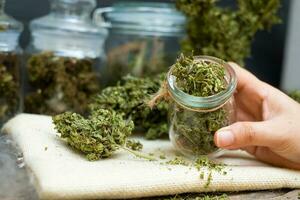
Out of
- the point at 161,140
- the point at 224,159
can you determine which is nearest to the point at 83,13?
the point at 161,140

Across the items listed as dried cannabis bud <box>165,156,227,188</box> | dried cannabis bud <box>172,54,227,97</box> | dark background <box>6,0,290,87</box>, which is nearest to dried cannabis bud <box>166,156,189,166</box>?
dried cannabis bud <box>165,156,227,188</box>

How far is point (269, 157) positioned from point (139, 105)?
27 cm

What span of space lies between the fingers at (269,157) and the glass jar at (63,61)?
0.40 meters

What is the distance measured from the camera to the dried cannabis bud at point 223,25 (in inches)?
44.9

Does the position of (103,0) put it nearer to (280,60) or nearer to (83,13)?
(83,13)

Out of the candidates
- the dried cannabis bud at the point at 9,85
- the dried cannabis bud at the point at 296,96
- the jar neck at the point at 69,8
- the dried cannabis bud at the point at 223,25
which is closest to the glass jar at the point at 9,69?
the dried cannabis bud at the point at 9,85

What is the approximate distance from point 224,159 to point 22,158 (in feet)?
1.14

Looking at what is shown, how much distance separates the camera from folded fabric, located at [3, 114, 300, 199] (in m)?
0.66

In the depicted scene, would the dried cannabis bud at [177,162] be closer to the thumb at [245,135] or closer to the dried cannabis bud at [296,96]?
the thumb at [245,135]

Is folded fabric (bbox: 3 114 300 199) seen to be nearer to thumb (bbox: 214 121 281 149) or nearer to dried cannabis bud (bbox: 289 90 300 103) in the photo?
thumb (bbox: 214 121 281 149)

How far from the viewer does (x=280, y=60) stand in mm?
1512

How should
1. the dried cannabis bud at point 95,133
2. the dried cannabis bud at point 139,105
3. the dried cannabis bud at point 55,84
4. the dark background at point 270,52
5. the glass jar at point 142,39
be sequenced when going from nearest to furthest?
the dried cannabis bud at point 95,133
the dried cannabis bud at point 139,105
the dried cannabis bud at point 55,84
the glass jar at point 142,39
the dark background at point 270,52

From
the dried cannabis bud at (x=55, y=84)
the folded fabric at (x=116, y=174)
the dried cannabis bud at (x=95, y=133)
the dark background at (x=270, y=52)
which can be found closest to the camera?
the folded fabric at (x=116, y=174)

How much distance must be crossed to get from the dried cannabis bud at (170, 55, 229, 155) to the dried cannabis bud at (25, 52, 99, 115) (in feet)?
1.07
